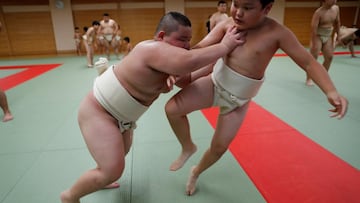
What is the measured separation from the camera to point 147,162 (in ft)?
7.63

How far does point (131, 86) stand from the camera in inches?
55.3

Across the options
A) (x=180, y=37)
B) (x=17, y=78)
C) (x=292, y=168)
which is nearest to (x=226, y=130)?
(x=180, y=37)

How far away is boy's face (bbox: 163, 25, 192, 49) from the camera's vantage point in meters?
1.32

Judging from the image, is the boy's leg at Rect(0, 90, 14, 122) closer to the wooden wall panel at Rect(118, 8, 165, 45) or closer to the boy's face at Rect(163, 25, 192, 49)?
the boy's face at Rect(163, 25, 192, 49)

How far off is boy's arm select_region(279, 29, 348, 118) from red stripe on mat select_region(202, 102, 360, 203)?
0.76 meters

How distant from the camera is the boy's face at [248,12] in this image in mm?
1296

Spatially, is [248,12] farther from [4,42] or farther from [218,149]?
[4,42]

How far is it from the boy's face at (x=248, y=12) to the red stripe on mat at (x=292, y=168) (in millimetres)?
1228

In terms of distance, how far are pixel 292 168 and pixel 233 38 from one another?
1350mm

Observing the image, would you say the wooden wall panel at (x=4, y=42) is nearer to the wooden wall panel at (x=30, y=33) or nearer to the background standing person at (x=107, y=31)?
the wooden wall panel at (x=30, y=33)

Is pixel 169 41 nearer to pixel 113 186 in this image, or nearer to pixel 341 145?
pixel 113 186

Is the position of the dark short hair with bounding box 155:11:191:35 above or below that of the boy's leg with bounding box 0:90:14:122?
above

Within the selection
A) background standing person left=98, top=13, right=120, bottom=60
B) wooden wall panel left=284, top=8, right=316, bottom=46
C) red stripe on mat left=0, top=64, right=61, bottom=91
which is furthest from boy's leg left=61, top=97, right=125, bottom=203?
wooden wall panel left=284, top=8, right=316, bottom=46

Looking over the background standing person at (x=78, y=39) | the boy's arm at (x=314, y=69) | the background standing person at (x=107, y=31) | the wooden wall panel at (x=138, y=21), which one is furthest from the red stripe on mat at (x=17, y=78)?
the wooden wall panel at (x=138, y=21)
